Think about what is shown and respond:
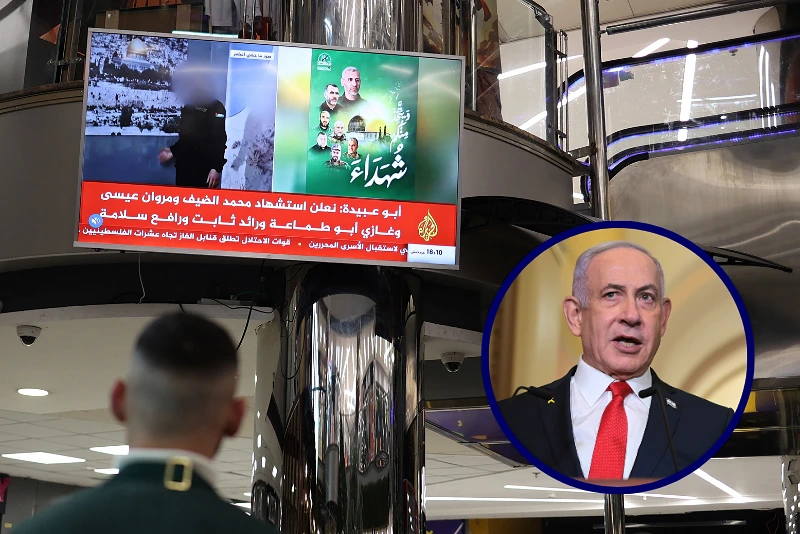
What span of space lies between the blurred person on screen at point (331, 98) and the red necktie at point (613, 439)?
5.16ft

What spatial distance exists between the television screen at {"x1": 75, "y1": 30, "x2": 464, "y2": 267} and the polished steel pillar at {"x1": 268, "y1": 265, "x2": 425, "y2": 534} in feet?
1.87

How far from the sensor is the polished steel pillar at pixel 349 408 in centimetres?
437

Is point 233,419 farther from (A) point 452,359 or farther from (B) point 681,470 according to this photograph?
(A) point 452,359

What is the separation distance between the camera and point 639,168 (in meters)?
7.29

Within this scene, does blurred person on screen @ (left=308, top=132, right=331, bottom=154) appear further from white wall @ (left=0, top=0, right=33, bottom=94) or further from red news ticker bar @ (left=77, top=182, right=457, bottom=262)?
white wall @ (left=0, top=0, right=33, bottom=94)

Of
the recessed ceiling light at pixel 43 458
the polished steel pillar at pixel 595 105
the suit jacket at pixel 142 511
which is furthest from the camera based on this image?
the recessed ceiling light at pixel 43 458

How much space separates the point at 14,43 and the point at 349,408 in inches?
123

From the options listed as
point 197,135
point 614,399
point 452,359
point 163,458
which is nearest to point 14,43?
point 197,135

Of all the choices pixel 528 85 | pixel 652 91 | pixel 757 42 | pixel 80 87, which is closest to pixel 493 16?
pixel 528 85

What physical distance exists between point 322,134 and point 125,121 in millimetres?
791

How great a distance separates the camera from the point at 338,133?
415 cm

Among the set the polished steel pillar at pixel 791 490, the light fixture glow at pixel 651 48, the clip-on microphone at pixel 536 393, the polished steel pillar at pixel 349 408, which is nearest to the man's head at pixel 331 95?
the polished steel pillar at pixel 349 408

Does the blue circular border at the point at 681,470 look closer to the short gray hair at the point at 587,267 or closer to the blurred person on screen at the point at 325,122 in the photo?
the short gray hair at the point at 587,267

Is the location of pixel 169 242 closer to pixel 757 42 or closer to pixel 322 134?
pixel 322 134
